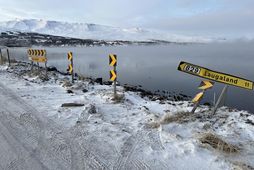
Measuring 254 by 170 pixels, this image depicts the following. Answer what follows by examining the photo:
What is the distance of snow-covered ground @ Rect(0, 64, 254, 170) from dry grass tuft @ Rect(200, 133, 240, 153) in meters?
0.09

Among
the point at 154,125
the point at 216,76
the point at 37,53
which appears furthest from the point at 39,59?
the point at 216,76

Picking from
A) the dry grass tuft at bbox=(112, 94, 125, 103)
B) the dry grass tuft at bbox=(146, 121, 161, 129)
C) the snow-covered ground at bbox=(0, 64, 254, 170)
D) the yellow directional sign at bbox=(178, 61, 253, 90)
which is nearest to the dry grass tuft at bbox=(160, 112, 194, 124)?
the snow-covered ground at bbox=(0, 64, 254, 170)

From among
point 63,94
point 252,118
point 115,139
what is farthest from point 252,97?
point 115,139

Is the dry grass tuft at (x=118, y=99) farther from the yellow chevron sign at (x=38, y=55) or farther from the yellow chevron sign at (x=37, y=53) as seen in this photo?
the yellow chevron sign at (x=37, y=53)

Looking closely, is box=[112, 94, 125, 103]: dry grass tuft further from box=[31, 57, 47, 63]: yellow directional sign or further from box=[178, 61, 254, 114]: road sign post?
box=[31, 57, 47, 63]: yellow directional sign

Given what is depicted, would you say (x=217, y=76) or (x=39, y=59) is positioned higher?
(x=217, y=76)

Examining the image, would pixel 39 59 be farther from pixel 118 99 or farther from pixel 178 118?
pixel 178 118

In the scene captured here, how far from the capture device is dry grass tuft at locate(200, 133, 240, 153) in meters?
4.95

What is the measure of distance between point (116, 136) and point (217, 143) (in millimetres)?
2139

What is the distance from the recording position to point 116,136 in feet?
18.6

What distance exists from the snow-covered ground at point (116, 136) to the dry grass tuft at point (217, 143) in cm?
9

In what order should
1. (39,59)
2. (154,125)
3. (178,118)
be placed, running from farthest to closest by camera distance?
(39,59), (178,118), (154,125)

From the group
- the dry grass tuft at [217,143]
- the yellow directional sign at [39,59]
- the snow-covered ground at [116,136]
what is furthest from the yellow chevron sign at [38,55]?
the dry grass tuft at [217,143]

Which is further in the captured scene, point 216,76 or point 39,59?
point 39,59
